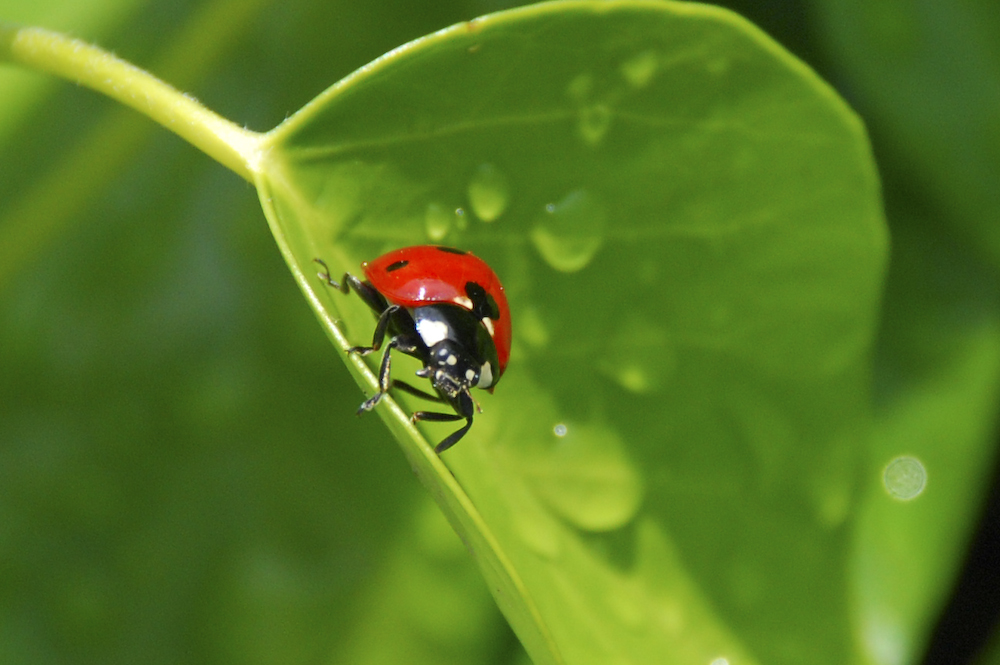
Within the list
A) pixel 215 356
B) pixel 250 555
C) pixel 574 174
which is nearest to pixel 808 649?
pixel 574 174

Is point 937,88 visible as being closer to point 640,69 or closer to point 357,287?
point 640,69

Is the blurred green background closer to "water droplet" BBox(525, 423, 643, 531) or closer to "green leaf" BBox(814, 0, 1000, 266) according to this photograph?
"green leaf" BBox(814, 0, 1000, 266)

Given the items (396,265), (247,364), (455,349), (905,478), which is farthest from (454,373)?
(905,478)

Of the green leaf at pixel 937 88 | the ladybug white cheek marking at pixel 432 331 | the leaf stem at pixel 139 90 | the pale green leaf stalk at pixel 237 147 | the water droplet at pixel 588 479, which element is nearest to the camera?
the pale green leaf stalk at pixel 237 147

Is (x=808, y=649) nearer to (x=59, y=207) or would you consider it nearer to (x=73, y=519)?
(x=73, y=519)

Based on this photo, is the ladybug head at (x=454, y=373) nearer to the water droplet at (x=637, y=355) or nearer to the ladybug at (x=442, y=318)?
the ladybug at (x=442, y=318)

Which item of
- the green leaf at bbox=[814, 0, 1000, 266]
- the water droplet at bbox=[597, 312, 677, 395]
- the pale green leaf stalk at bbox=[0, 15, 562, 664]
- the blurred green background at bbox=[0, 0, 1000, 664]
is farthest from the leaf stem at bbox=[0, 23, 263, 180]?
the green leaf at bbox=[814, 0, 1000, 266]

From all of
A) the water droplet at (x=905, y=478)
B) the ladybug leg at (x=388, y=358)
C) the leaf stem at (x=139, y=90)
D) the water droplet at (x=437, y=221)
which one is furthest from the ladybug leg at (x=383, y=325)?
the water droplet at (x=905, y=478)

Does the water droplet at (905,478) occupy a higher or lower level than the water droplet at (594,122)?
lower
